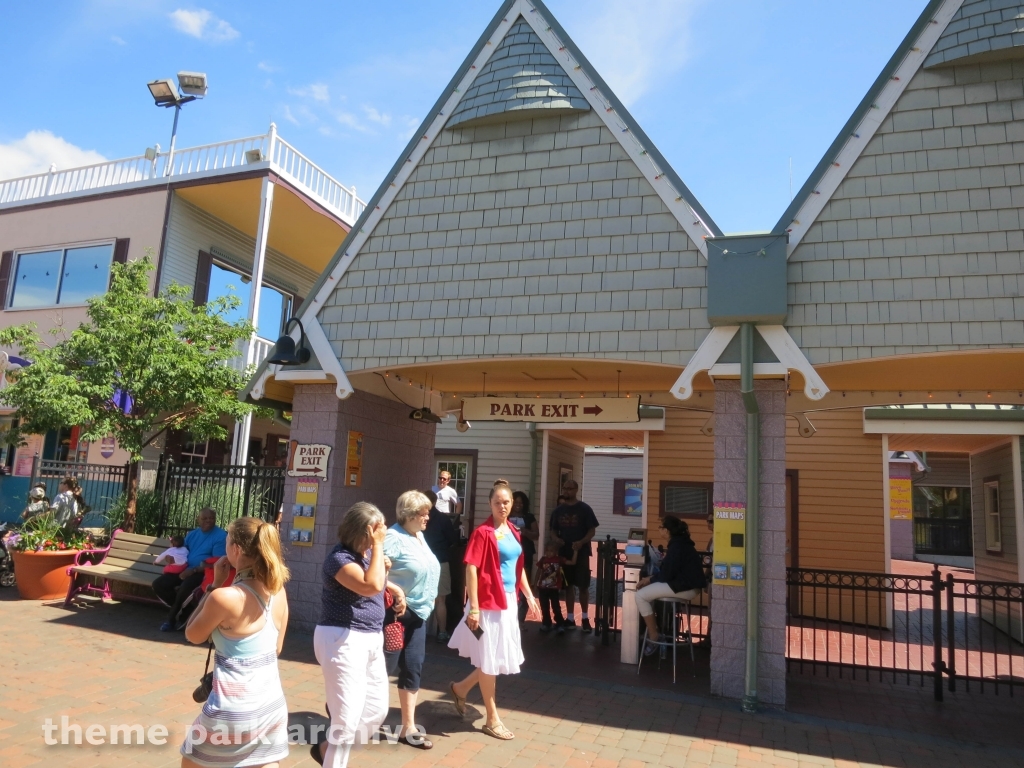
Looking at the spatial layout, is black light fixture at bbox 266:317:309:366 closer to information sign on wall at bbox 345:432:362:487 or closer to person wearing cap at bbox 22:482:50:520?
information sign on wall at bbox 345:432:362:487

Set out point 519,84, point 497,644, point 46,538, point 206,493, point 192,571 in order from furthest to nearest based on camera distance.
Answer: point 206,493 < point 46,538 < point 192,571 < point 519,84 < point 497,644

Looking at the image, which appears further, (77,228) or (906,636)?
(77,228)

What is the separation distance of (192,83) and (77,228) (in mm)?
4120

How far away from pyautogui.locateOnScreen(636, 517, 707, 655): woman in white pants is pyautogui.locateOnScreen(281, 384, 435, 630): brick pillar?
3.55 m

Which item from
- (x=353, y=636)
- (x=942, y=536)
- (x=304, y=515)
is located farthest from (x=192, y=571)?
(x=942, y=536)

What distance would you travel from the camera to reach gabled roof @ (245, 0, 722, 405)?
736 centimetres

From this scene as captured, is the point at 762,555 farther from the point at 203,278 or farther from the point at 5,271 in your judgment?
the point at 5,271

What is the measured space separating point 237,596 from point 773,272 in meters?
5.46

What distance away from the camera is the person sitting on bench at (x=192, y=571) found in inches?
328

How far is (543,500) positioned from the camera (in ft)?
47.3

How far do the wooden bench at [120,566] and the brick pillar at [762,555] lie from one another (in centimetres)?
673

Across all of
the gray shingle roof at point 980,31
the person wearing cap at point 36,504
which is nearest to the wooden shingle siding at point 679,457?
the gray shingle roof at point 980,31

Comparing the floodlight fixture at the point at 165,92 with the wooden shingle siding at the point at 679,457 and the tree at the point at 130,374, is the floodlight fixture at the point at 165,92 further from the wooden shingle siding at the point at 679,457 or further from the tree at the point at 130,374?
the wooden shingle siding at the point at 679,457

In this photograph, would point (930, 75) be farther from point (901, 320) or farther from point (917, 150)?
point (901, 320)
